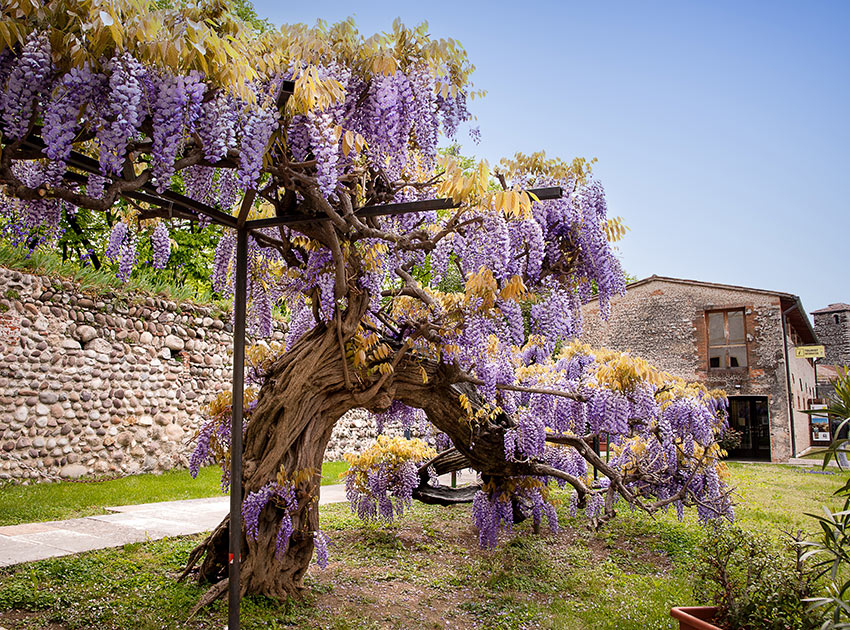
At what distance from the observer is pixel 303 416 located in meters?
3.44

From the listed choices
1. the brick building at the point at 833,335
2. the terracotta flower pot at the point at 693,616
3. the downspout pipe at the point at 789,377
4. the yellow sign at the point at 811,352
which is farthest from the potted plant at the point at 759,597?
the brick building at the point at 833,335

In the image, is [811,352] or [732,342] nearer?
[732,342]

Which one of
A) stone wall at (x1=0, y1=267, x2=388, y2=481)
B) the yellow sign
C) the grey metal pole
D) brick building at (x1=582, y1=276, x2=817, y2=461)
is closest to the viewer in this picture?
the grey metal pole

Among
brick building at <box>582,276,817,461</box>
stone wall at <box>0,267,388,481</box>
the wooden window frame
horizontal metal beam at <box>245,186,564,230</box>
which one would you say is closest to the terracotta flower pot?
horizontal metal beam at <box>245,186,564,230</box>

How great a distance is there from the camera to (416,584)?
3.94 metres

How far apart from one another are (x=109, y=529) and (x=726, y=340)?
1483 centimetres

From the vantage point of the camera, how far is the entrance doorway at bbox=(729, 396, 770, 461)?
15414 millimetres

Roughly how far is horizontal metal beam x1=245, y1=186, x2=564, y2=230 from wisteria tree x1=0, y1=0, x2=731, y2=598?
0.07 m

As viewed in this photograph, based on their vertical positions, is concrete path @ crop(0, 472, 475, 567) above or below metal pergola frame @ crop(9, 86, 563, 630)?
below

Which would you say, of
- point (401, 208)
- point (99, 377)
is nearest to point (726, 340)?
point (99, 377)

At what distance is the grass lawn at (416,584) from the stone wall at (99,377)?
6.91 ft

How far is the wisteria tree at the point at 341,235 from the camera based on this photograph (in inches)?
80.7

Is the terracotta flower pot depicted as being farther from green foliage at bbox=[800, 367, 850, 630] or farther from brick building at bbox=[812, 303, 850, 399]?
brick building at bbox=[812, 303, 850, 399]

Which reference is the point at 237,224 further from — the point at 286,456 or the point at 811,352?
the point at 811,352
